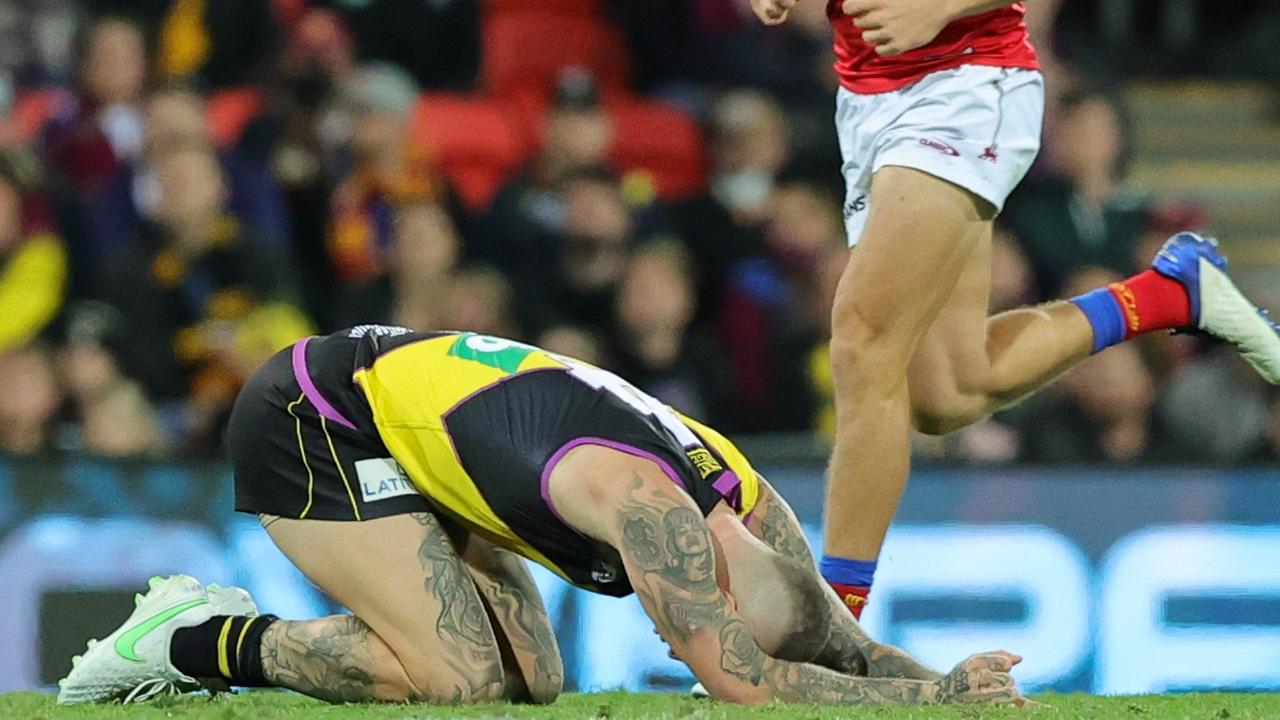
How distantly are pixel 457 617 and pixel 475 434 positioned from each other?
40cm

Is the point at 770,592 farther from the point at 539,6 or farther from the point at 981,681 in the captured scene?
the point at 539,6

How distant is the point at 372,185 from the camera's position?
22.8 feet

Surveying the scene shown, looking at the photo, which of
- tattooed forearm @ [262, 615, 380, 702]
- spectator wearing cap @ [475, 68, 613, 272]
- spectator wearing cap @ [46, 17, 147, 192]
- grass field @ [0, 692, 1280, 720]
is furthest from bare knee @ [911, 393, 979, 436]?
spectator wearing cap @ [46, 17, 147, 192]

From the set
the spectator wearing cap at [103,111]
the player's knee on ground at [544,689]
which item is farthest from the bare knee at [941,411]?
the spectator wearing cap at [103,111]

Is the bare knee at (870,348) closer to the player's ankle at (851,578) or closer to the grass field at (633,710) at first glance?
the player's ankle at (851,578)

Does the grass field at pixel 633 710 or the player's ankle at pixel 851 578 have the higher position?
the player's ankle at pixel 851 578

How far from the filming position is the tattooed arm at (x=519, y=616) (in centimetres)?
395

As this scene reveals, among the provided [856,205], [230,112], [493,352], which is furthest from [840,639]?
[230,112]

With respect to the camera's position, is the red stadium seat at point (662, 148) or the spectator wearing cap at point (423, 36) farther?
the spectator wearing cap at point (423, 36)

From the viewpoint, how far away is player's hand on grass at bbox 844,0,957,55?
3949 millimetres

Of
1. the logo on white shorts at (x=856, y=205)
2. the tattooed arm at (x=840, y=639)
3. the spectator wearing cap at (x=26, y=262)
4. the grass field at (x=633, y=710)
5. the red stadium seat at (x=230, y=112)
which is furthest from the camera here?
the red stadium seat at (x=230, y=112)

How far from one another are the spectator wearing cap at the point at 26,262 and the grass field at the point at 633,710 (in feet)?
8.26

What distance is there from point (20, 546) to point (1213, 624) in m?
3.30

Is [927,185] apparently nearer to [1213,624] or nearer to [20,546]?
[1213,624]
